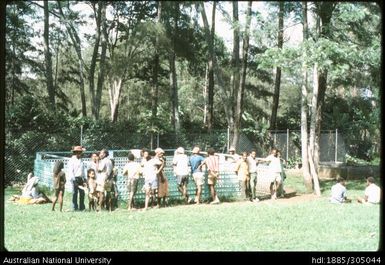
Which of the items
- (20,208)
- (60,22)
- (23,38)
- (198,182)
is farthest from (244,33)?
(60,22)

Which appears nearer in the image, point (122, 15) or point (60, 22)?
point (122, 15)

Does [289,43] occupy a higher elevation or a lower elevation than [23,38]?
lower

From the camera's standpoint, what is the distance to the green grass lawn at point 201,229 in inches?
278

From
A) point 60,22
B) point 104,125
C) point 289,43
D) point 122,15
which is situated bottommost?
point 104,125

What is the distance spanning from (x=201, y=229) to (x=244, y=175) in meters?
4.78

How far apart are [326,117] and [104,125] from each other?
9800 millimetres

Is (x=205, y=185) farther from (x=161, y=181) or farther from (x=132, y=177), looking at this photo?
(x=132, y=177)

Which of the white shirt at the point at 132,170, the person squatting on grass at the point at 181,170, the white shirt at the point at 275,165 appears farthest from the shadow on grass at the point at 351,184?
the white shirt at the point at 132,170

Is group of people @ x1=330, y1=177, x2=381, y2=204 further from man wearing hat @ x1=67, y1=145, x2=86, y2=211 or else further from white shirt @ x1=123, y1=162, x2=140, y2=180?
man wearing hat @ x1=67, y1=145, x2=86, y2=211

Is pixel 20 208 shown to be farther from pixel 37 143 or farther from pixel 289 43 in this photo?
pixel 289 43

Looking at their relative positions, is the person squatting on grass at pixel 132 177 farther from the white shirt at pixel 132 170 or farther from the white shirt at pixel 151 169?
the white shirt at pixel 151 169

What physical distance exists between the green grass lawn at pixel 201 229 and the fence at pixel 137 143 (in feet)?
20.2

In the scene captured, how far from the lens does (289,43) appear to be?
12945 mm

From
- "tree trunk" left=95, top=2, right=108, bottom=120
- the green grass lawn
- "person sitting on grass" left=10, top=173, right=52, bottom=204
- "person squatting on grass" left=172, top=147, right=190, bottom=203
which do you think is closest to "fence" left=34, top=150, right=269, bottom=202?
"person squatting on grass" left=172, top=147, right=190, bottom=203
